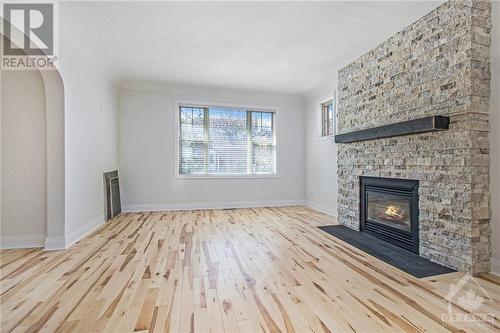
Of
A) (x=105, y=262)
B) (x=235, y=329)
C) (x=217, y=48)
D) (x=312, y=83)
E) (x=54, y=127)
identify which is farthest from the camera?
(x=312, y=83)

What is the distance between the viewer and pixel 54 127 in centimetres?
318

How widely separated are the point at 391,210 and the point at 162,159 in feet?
15.6

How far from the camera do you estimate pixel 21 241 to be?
324 cm

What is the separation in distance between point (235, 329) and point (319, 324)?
569mm

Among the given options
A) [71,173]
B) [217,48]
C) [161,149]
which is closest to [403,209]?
[217,48]

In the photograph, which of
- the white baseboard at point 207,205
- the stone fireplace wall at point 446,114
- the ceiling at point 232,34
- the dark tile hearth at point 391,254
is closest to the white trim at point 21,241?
the white baseboard at point 207,205

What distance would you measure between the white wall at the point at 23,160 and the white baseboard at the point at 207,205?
2299mm

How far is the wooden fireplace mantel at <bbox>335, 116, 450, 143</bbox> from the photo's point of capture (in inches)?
101

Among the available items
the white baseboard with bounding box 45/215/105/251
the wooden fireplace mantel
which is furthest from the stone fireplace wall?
the white baseboard with bounding box 45/215/105/251

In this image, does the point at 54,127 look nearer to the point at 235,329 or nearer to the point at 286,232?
the point at 235,329

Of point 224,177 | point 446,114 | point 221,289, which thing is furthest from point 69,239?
point 446,114

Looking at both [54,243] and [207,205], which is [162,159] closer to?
[207,205]

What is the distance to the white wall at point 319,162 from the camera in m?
5.25

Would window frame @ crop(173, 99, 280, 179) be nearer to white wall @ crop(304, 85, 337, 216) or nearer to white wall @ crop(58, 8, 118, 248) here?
white wall @ crop(304, 85, 337, 216)
